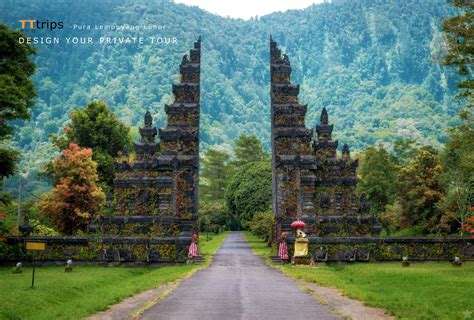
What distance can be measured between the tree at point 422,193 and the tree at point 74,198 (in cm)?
3313

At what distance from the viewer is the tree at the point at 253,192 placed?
2270 inches

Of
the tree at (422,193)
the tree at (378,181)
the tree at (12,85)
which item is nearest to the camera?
the tree at (12,85)

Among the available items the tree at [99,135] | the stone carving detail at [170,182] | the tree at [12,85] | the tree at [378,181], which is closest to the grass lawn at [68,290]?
the tree at [12,85]

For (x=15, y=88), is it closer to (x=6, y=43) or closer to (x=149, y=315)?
(x=6, y=43)

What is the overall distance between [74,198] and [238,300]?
36.2 meters

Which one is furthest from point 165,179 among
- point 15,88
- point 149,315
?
point 149,315

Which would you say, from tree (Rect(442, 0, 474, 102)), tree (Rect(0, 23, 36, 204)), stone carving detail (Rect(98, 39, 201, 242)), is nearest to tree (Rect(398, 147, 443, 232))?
stone carving detail (Rect(98, 39, 201, 242))

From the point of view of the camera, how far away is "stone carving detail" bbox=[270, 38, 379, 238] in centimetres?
3581

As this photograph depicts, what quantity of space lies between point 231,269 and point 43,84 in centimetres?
19078

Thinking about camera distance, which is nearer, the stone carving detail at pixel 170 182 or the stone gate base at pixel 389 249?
the stone gate base at pixel 389 249

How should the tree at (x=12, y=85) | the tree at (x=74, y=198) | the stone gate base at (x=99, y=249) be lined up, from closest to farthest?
the tree at (x=12, y=85) → the stone gate base at (x=99, y=249) → the tree at (x=74, y=198)

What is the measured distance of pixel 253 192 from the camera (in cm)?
5866

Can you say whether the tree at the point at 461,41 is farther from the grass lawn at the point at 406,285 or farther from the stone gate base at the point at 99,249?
the stone gate base at the point at 99,249

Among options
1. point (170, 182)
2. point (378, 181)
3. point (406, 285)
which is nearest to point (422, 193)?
point (378, 181)
